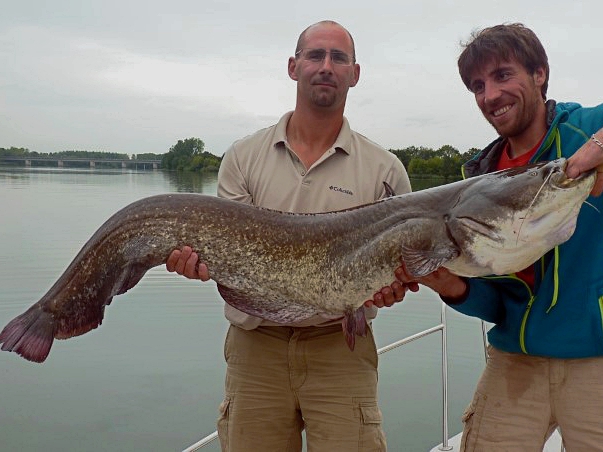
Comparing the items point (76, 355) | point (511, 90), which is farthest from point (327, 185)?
point (76, 355)

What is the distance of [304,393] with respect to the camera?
10.5 feet

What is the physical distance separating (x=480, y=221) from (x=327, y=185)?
3.07 feet

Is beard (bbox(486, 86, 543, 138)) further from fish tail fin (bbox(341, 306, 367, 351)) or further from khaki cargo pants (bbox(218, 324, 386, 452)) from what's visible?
khaki cargo pants (bbox(218, 324, 386, 452))

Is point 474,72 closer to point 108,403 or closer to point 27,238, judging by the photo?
point 108,403

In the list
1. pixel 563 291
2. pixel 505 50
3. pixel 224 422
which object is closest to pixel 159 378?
pixel 224 422

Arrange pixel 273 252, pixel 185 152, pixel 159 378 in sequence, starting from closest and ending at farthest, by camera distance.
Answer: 1. pixel 273 252
2. pixel 159 378
3. pixel 185 152

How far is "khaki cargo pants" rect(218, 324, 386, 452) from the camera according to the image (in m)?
3.13

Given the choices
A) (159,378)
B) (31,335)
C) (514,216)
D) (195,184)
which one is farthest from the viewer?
(195,184)

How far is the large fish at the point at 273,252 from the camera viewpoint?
2818mm

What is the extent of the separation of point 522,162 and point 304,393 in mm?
1771

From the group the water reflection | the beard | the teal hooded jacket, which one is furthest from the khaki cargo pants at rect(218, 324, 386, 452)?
the water reflection

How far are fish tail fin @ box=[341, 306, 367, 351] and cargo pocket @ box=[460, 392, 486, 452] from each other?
0.89 meters

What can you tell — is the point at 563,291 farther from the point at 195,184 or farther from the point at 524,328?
the point at 195,184

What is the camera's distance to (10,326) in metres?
2.82
